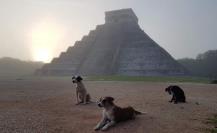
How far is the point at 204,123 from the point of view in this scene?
30.7ft

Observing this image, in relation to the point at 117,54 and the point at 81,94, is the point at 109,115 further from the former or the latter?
the point at 117,54

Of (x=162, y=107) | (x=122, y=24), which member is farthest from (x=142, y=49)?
(x=162, y=107)

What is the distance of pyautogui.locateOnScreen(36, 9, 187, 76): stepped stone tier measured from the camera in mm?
57375

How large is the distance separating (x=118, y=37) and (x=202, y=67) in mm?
20467

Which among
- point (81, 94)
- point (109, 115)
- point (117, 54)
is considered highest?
point (117, 54)

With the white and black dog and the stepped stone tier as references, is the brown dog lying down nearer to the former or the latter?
the white and black dog

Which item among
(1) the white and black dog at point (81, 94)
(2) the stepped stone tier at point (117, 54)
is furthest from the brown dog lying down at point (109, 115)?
(2) the stepped stone tier at point (117, 54)

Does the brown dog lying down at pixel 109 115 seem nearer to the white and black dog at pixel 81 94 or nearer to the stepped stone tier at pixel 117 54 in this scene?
the white and black dog at pixel 81 94

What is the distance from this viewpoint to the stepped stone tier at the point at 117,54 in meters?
57.4

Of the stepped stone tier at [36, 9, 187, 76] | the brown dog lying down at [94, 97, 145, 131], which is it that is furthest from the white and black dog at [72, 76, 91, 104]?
the stepped stone tier at [36, 9, 187, 76]

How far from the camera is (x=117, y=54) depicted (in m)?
64.9

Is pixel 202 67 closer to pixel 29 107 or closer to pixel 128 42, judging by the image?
pixel 128 42

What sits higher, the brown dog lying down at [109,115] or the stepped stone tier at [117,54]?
the stepped stone tier at [117,54]

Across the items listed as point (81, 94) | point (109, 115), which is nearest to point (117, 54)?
point (81, 94)
